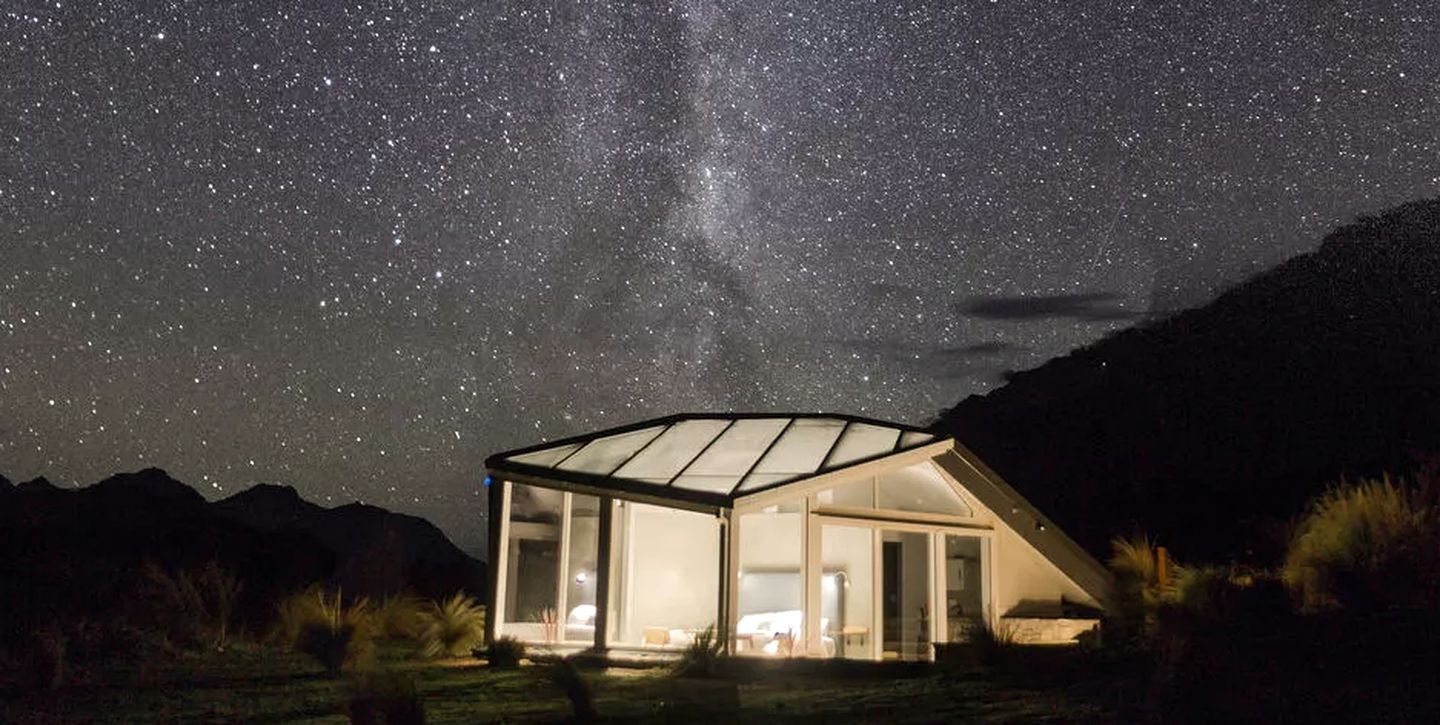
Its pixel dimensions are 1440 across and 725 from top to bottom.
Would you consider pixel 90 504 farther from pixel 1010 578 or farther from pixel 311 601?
pixel 1010 578

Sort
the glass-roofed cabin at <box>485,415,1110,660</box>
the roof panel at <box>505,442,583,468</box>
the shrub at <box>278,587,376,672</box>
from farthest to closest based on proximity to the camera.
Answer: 1. the roof panel at <box>505,442,583,468</box>
2. the glass-roofed cabin at <box>485,415,1110,660</box>
3. the shrub at <box>278,587,376,672</box>

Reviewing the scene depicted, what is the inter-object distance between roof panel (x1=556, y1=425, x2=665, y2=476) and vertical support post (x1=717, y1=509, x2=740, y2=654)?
183 centimetres

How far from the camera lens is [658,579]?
13.0m

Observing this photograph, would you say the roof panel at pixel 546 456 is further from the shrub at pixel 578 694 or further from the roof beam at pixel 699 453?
the shrub at pixel 578 694

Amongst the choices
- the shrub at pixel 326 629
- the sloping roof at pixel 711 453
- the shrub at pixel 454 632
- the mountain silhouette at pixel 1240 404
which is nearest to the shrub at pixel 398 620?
the shrub at pixel 326 629

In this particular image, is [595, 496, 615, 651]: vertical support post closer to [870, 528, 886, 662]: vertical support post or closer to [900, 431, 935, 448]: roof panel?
[870, 528, 886, 662]: vertical support post

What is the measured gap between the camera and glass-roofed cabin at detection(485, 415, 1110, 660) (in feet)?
40.4

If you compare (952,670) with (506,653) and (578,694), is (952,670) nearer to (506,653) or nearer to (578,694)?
(578,694)

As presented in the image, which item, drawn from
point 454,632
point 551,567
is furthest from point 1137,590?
point 454,632

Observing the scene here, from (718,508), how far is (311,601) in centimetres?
558

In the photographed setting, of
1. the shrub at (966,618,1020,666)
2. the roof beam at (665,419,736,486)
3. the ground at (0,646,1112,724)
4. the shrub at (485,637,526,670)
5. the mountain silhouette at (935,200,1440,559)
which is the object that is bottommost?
the ground at (0,646,1112,724)

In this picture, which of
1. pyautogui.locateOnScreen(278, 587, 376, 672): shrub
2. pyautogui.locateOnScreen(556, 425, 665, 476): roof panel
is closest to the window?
pyautogui.locateOnScreen(556, 425, 665, 476): roof panel

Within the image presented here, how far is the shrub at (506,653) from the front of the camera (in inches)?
473

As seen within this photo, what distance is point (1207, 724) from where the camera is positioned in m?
6.00
